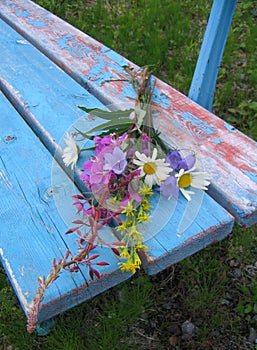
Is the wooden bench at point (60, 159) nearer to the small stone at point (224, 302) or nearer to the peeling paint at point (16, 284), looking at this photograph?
the peeling paint at point (16, 284)

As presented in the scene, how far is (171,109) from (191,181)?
0.43 metres

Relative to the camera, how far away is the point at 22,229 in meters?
1.16

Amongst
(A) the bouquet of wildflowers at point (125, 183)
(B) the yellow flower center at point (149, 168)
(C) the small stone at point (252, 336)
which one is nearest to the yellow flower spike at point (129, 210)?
(A) the bouquet of wildflowers at point (125, 183)

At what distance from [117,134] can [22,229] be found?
1.14 feet

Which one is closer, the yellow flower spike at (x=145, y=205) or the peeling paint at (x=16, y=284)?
the peeling paint at (x=16, y=284)

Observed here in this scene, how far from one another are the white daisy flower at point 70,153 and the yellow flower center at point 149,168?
0.26m

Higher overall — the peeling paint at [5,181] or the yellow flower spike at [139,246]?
the yellow flower spike at [139,246]

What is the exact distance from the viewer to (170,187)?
3.93ft

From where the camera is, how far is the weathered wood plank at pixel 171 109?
50.3 inches

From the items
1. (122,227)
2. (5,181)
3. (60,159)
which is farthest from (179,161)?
(5,181)

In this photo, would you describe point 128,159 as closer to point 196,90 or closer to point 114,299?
point 196,90

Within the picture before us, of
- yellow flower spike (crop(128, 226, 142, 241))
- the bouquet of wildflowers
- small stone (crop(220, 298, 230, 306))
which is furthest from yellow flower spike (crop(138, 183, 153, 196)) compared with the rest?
small stone (crop(220, 298, 230, 306))

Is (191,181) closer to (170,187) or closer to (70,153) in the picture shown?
(170,187)

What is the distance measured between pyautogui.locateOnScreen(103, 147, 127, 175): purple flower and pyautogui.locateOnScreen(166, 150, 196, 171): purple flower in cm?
15
